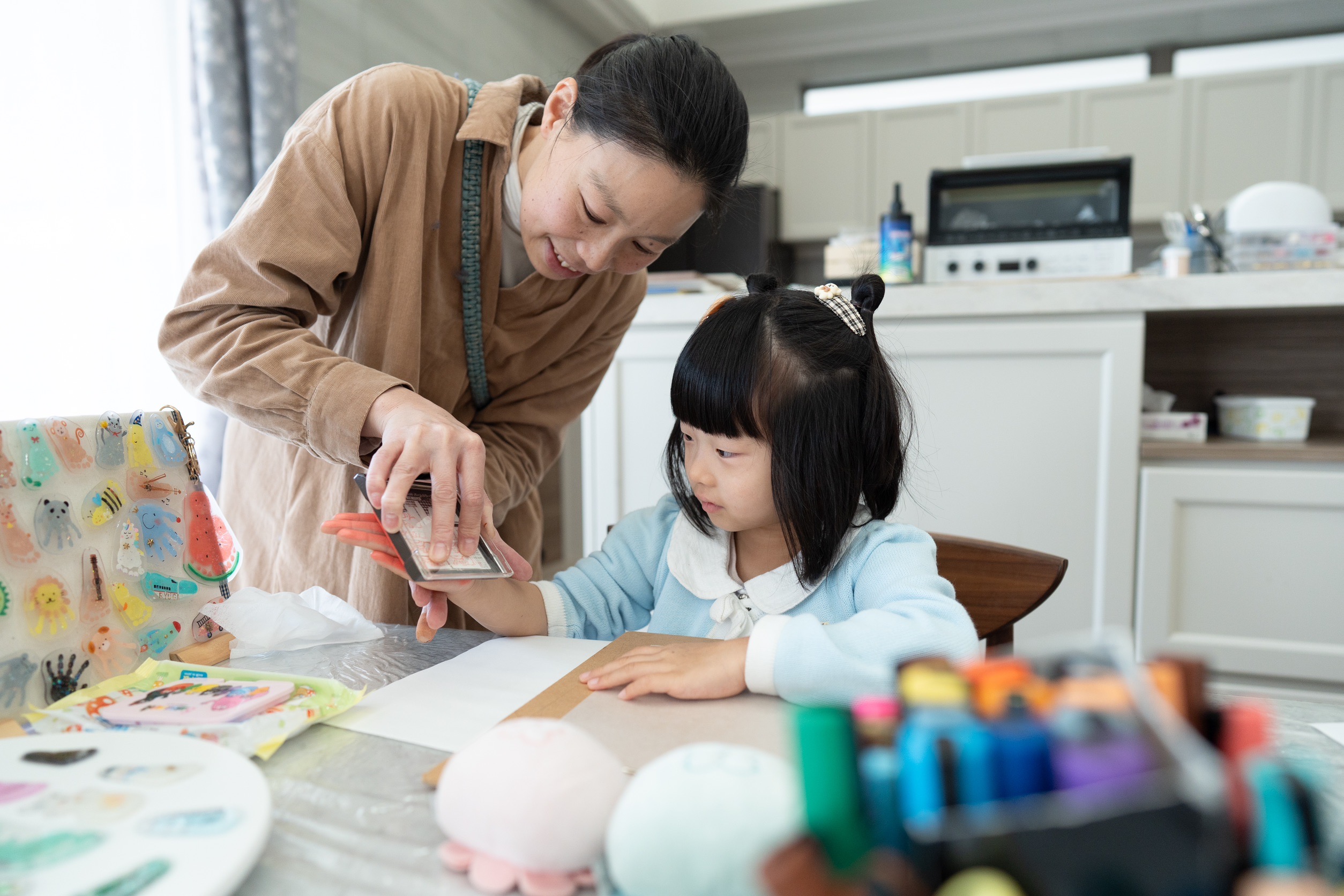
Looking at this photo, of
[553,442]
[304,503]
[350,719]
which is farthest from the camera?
[553,442]

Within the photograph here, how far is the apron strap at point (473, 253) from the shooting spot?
1.00m

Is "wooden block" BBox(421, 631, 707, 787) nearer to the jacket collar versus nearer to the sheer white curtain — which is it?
the jacket collar

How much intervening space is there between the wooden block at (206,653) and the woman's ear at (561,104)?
63 centimetres

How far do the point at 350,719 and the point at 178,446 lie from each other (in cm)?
34

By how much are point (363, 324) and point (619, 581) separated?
16.8 inches

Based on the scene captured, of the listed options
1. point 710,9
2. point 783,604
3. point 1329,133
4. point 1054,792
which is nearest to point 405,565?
point 783,604

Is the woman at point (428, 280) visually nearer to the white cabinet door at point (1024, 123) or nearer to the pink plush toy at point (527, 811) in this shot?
the pink plush toy at point (527, 811)

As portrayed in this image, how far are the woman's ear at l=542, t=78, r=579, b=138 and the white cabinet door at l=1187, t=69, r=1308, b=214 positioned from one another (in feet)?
12.0

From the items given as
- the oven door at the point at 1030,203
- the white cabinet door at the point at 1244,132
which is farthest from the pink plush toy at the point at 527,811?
the white cabinet door at the point at 1244,132

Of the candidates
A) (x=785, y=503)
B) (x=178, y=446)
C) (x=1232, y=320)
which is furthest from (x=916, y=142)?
(x=178, y=446)

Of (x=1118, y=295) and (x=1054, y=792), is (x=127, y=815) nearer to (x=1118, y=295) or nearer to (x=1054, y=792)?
(x=1054, y=792)

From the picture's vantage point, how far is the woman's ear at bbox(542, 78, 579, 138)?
0.92m

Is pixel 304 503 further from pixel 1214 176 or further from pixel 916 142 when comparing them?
pixel 1214 176

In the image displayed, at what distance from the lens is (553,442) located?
124cm
